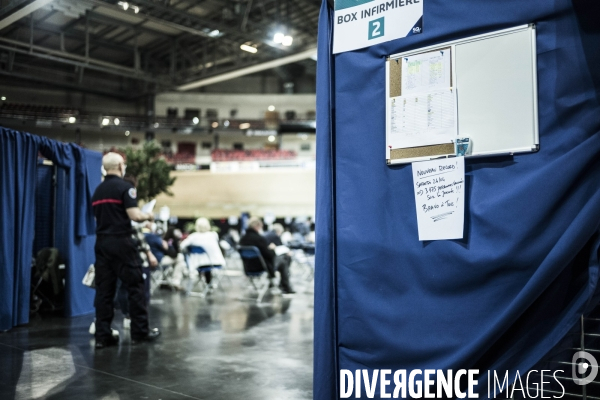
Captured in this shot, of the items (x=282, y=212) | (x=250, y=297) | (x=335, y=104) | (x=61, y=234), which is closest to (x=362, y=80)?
(x=335, y=104)

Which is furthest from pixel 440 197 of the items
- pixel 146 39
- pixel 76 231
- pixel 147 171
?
pixel 146 39

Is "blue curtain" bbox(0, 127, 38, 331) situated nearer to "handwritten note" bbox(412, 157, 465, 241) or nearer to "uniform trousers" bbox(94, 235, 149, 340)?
"uniform trousers" bbox(94, 235, 149, 340)

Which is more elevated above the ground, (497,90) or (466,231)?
(497,90)

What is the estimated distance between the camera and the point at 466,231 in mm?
1926

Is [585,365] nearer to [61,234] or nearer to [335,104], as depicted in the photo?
[335,104]

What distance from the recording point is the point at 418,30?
81.7 inches

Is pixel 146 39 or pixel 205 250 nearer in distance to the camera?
pixel 205 250

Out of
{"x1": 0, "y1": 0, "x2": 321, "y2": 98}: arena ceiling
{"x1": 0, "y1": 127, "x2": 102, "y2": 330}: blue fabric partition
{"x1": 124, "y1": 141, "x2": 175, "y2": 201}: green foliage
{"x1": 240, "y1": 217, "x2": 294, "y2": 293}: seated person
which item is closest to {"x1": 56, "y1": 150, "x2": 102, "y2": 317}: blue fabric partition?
{"x1": 0, "y1": 127, "x2": 102, "y2": 330}: blue fabric partition

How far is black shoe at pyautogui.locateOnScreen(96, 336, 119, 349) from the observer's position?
13.9ft

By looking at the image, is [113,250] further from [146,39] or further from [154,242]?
[146,39]

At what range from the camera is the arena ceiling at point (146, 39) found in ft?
46.1

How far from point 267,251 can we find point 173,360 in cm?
406

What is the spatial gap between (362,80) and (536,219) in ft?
3.06

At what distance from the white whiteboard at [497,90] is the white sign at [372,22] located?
192 mm
